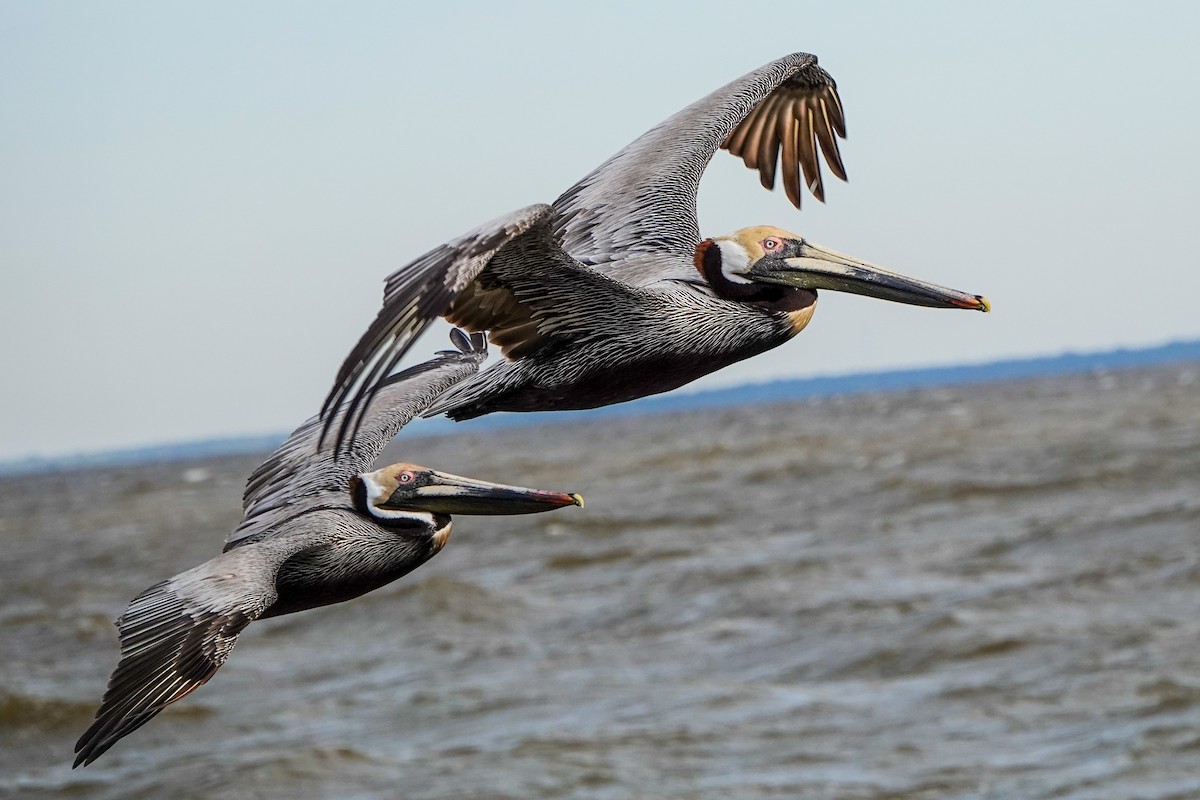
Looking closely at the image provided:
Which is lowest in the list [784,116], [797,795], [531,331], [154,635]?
[797,795]

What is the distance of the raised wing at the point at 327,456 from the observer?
4895 mm

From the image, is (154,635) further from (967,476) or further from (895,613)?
(967,476)

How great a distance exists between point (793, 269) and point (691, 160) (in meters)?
1.56

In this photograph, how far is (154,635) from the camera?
14.0 feet

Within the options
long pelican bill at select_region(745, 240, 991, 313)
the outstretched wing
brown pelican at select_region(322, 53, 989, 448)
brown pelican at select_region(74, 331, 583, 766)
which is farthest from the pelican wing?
the outstretched wing

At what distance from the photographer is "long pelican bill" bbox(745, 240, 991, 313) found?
4.41 meters

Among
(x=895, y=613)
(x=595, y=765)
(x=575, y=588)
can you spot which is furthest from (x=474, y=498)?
(x=575, y=588)

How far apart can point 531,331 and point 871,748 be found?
12.3 m

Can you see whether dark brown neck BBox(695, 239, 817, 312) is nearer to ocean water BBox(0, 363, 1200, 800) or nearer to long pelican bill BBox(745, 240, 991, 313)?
long pelican bill BBox(745, 240, 991, 313)

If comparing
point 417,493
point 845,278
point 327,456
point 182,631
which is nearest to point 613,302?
point 845,278

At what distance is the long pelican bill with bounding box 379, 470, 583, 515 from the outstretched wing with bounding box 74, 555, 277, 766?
1.47ft

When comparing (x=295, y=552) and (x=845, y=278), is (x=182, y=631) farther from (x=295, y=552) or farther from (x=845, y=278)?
(x=845, y=278)

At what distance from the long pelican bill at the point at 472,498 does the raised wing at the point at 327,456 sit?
0.29m

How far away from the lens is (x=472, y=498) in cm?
449
